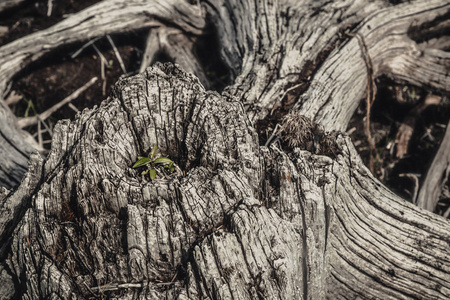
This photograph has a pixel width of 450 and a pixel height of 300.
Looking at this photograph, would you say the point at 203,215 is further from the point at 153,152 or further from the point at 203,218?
the point at 153,152

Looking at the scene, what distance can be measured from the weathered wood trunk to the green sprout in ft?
0.20

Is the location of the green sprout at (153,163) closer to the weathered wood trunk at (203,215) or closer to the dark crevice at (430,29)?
the weathered wood trunk at (203,215)

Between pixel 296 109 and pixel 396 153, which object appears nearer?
pixel 296 109

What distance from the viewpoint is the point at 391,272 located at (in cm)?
256

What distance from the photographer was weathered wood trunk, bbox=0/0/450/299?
2.10m

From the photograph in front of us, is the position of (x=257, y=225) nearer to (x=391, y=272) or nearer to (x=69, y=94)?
(x=391, y=272)

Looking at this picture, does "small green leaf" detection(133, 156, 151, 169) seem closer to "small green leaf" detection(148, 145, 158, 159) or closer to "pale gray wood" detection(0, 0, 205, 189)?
"small green leaf" detection(148, 145, 158, 159)

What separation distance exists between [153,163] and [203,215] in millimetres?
483

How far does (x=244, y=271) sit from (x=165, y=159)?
0.78 metres

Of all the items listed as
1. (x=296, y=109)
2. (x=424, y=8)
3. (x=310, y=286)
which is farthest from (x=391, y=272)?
(x=424, y=8)

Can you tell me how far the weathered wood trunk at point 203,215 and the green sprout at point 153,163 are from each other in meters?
0.06

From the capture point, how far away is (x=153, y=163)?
7.96ft

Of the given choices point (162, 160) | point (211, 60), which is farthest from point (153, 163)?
point (211, 60)

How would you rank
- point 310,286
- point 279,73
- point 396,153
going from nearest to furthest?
point 310,286 → point 279,73 → point 396,153
